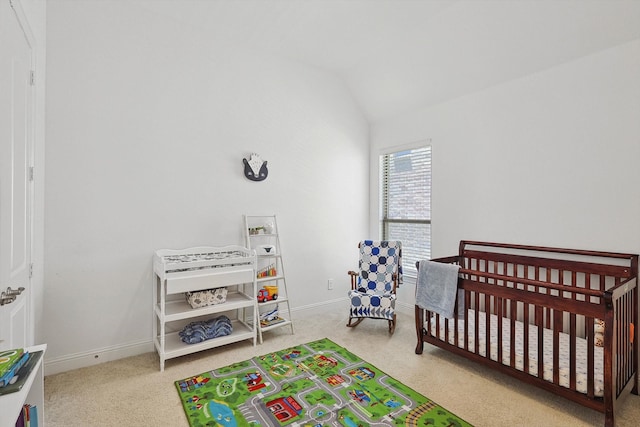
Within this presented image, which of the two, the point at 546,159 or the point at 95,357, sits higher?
the point at 546,159

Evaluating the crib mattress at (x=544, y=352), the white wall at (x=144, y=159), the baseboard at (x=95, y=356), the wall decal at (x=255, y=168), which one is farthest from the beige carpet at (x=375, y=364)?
the wall decal at (x=255, y=168)

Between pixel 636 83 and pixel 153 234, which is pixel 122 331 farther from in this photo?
pixel 636 83

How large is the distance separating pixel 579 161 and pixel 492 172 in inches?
26.7

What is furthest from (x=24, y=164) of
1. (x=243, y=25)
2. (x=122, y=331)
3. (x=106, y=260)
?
(x=243, y=25)

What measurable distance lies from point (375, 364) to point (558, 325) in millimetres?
1322

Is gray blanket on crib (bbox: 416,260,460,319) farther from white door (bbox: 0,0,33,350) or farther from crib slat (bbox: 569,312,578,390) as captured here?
white door (bbox: 0,0,33,350)

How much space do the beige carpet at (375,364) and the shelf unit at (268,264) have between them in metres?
0.35

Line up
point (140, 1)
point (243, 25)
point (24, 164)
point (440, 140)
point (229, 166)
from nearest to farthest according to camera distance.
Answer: point (24, 164)
point (140, 1)
point (243, 25)
point (229, 166)
point (440, 140)

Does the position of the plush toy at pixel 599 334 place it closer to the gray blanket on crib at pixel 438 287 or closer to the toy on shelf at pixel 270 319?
the gray blanket on crib at pixel 438 287

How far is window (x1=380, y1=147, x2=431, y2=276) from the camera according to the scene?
151 inches

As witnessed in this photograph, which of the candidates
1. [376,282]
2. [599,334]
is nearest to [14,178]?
[376,282]

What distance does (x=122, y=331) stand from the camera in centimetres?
282

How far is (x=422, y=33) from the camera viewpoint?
10.0 feet

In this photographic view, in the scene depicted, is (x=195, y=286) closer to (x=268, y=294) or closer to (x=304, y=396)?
Answer: (x=268, y=294)
